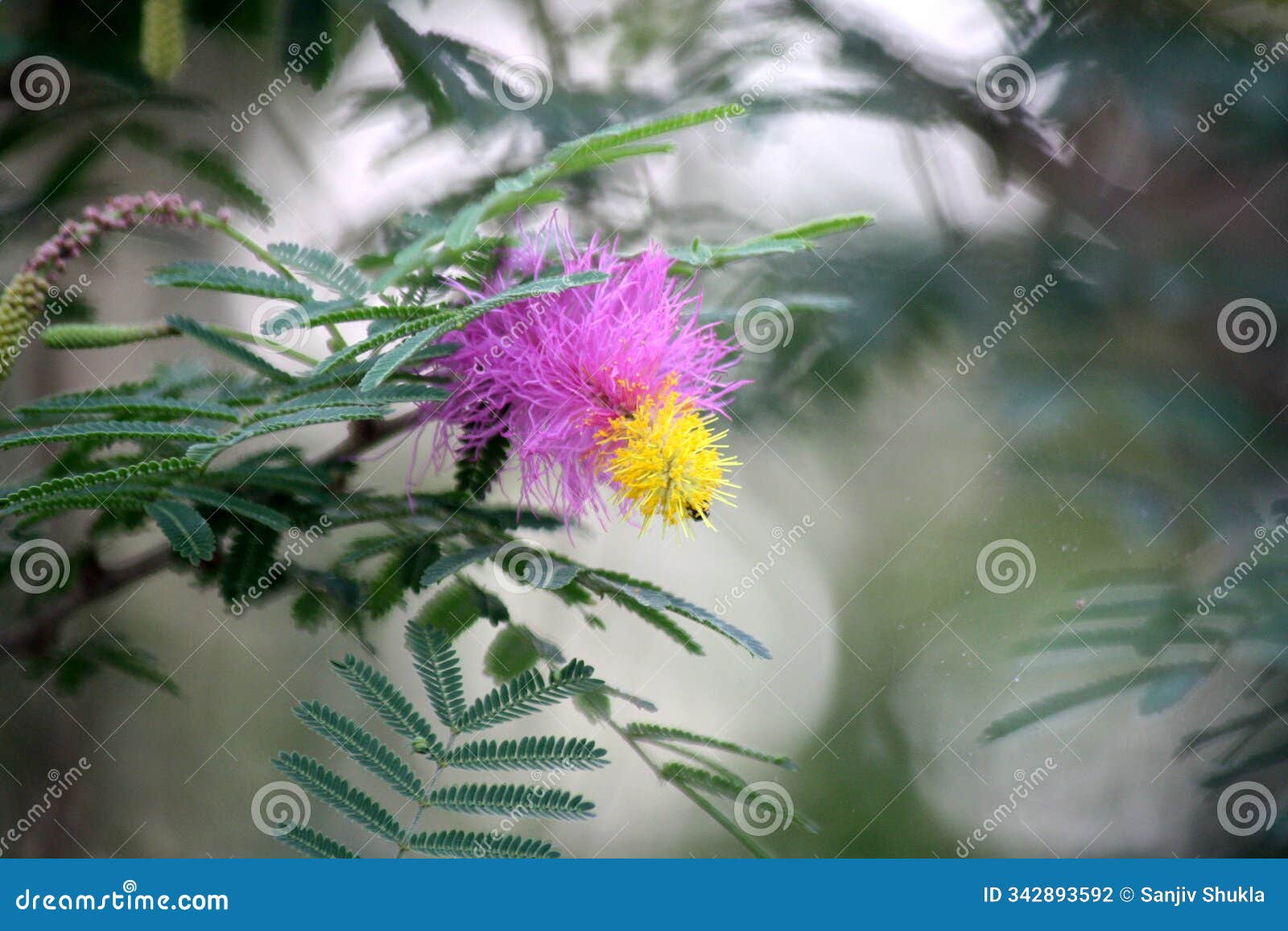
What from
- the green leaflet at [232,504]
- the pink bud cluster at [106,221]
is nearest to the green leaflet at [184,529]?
the green leaflet at [232,504]

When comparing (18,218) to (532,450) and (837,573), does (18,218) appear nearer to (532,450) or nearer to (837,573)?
(532,450)

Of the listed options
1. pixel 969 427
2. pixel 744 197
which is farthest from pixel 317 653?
pixel 969 427

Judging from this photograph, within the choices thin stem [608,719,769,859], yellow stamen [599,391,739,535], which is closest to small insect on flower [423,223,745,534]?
yellow stamen [599,391,739,535]

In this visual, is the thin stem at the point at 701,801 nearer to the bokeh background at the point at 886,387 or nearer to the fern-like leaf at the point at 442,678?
the fern-like leaf at the point at 442,678

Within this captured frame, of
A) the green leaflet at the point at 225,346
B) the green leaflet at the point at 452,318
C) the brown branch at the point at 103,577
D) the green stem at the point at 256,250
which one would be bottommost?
the brown branch at the point at 103,577

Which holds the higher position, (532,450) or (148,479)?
(532,450)

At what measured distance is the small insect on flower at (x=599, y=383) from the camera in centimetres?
38

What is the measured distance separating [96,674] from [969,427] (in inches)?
29.0

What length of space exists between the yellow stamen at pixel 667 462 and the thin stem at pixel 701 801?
11 cm

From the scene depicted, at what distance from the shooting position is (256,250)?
1.35 feet

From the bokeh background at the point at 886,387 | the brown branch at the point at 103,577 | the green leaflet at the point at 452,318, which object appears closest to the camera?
the green leaflet at the point at 452,318

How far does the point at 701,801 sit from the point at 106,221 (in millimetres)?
360

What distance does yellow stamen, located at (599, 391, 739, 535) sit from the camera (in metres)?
0.38

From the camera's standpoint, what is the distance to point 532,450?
42 cm
